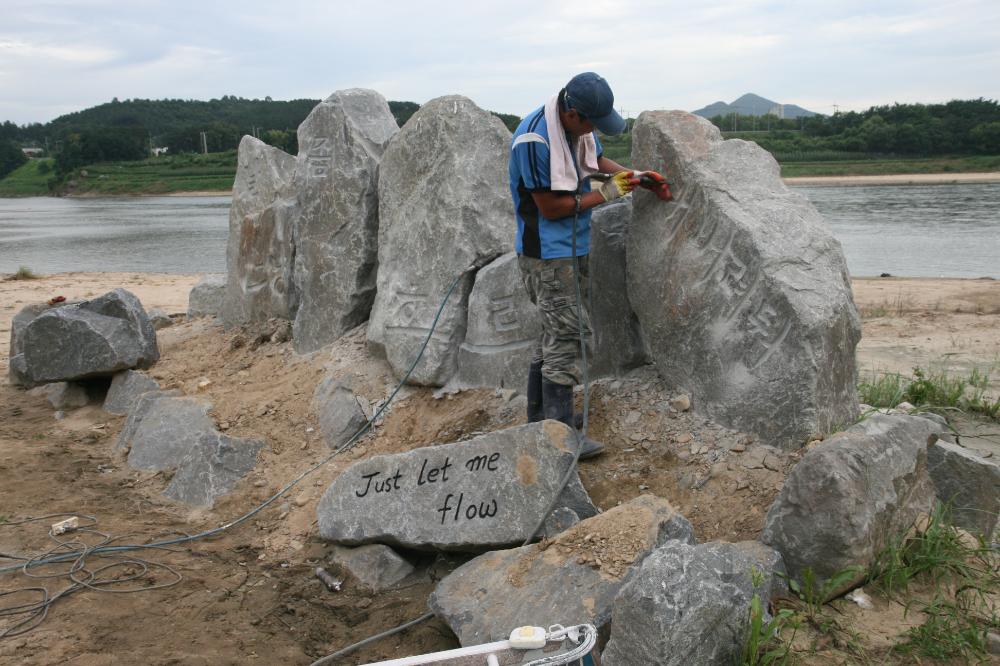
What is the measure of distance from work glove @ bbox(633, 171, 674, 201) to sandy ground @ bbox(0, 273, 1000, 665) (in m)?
1.03

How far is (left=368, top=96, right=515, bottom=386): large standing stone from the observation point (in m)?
5.36

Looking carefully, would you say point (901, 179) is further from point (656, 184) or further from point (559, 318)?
point (559, 318)

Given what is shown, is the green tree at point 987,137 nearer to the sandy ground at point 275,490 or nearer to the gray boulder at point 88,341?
the sandy ground at point 275,490

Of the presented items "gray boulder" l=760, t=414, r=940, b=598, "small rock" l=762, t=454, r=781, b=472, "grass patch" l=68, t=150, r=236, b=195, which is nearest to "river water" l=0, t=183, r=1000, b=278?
Answer: "grass patch" l=68, t=150, r=236, b=195

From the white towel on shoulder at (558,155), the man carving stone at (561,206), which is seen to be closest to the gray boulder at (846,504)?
→ the man carving stone at (561,206)

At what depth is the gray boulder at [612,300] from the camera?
4.83m

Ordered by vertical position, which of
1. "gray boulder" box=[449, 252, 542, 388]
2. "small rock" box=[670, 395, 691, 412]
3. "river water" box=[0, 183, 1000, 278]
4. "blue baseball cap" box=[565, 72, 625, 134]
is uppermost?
"blue baseball cap" box=[565, 72, 625, 134]

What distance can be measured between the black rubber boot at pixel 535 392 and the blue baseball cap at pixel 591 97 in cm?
133

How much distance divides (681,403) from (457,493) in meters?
1.32

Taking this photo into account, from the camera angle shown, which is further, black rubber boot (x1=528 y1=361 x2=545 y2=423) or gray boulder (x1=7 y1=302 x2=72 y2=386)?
gray boulder (x1=7 y1=302 x2=72 y2=386)

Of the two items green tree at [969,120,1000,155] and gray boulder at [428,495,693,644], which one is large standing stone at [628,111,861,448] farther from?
green tree at [969,120,1000,155]

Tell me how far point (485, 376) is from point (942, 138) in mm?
35784

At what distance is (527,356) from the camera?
16.5ft

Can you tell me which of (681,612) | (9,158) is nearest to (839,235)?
(681,612)
